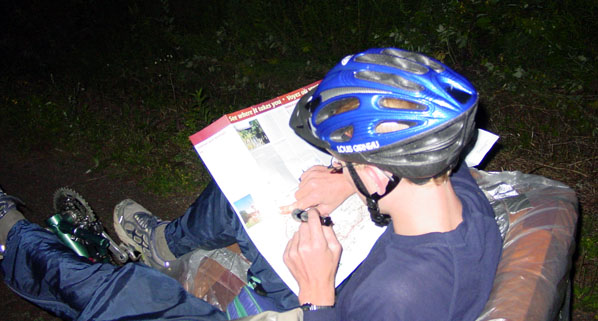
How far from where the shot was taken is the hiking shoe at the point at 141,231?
2.37 metres

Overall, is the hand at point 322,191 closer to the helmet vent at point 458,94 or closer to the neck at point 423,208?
the neck at point 423,208

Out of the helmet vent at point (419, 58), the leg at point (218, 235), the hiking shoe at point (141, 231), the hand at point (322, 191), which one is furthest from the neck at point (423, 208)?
the hiking shoe at point (141, 231)

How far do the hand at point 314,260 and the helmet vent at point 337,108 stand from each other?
14.3 inches

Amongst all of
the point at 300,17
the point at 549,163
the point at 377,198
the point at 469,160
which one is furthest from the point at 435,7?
the point at 377,198

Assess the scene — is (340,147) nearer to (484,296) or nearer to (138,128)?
(484,296)

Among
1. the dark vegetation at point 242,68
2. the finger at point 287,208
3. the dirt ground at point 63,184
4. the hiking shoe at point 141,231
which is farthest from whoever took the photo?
the dark vegetation at point 242,68

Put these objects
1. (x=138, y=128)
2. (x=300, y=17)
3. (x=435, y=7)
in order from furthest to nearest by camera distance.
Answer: (x=300, y=17) < (x=435, y=7) < (x=138, y=128)

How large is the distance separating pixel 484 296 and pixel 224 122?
1208 mm

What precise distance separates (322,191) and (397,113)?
2.15 feet

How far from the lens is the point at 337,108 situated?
1.36 meters

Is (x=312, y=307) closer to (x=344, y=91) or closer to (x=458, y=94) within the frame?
(x=344, y=91)

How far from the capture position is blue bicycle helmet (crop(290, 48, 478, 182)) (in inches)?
47.9

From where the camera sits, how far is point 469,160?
1.86 metres

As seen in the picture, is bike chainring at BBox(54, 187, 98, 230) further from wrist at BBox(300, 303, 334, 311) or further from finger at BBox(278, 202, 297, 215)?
wrist at BBox(300, 303, 334, 311)
